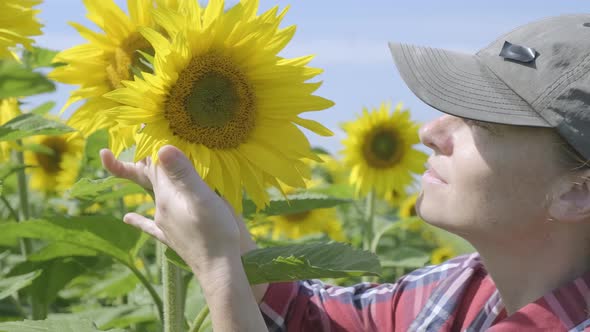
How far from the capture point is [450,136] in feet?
6.34

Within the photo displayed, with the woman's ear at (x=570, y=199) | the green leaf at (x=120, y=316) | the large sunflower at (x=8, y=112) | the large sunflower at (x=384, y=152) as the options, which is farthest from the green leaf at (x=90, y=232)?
the large sunflower at (x=384, y=152)

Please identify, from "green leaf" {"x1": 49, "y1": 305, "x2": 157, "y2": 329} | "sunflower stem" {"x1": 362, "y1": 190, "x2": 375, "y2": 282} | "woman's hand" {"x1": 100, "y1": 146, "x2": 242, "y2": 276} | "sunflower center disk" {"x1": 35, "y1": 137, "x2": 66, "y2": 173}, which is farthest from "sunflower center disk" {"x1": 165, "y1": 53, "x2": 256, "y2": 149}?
"sunflower center disk" {"x1": 35, "y1": 137, "x2": 66, "y2": 173}

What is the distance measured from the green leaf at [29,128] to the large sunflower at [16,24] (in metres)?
0.16

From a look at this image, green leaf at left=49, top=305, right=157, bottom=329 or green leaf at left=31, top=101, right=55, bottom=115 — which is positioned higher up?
green leaf at left=31, top=101, right=55, bottom=115

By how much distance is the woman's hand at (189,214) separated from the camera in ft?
5.18

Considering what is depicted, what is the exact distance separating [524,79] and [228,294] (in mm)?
749

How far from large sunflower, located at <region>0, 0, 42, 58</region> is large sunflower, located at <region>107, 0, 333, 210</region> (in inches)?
19.7

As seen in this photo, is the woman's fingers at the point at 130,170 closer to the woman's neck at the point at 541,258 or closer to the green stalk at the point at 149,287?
the green stalk at the point at 149,287

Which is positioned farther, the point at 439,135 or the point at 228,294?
the point at 439,135

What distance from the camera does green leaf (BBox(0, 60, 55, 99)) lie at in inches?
110

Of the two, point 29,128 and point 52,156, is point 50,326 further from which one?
point 52,156

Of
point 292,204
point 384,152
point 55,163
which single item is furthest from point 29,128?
point 55,163

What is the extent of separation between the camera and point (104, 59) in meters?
1.86

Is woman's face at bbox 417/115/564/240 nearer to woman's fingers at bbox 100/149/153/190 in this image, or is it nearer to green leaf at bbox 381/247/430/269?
woman's fingers at bbox 100/149/153/190
